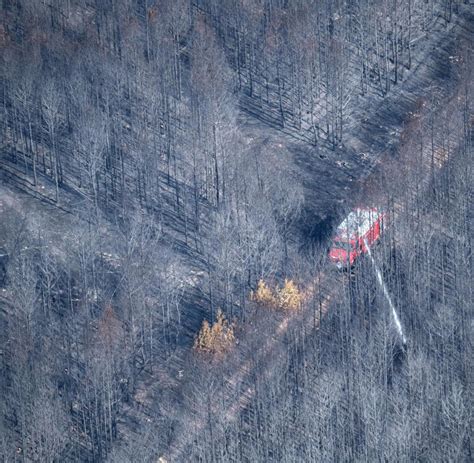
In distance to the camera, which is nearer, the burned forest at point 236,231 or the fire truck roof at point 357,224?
the burned forest at point 236,231

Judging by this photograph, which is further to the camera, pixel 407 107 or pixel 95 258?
pixel 407 107

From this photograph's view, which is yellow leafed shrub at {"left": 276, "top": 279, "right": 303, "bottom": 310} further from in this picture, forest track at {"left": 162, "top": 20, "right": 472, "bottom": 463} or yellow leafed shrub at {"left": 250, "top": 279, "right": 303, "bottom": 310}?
forest track at {"left": 162, "top": 20, "right": 472, "bottom": 463}

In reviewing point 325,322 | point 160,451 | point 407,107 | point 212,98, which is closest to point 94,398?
point 160,451

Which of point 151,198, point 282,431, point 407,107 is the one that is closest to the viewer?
point 282,431

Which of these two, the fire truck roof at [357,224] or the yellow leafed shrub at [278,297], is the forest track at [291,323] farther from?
the fire truck roof at [357,224]

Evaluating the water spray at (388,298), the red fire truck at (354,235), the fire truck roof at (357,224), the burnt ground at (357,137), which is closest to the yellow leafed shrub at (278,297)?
the red fire truck at (354,235)

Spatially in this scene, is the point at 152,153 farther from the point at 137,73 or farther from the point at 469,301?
the point at 469,301
